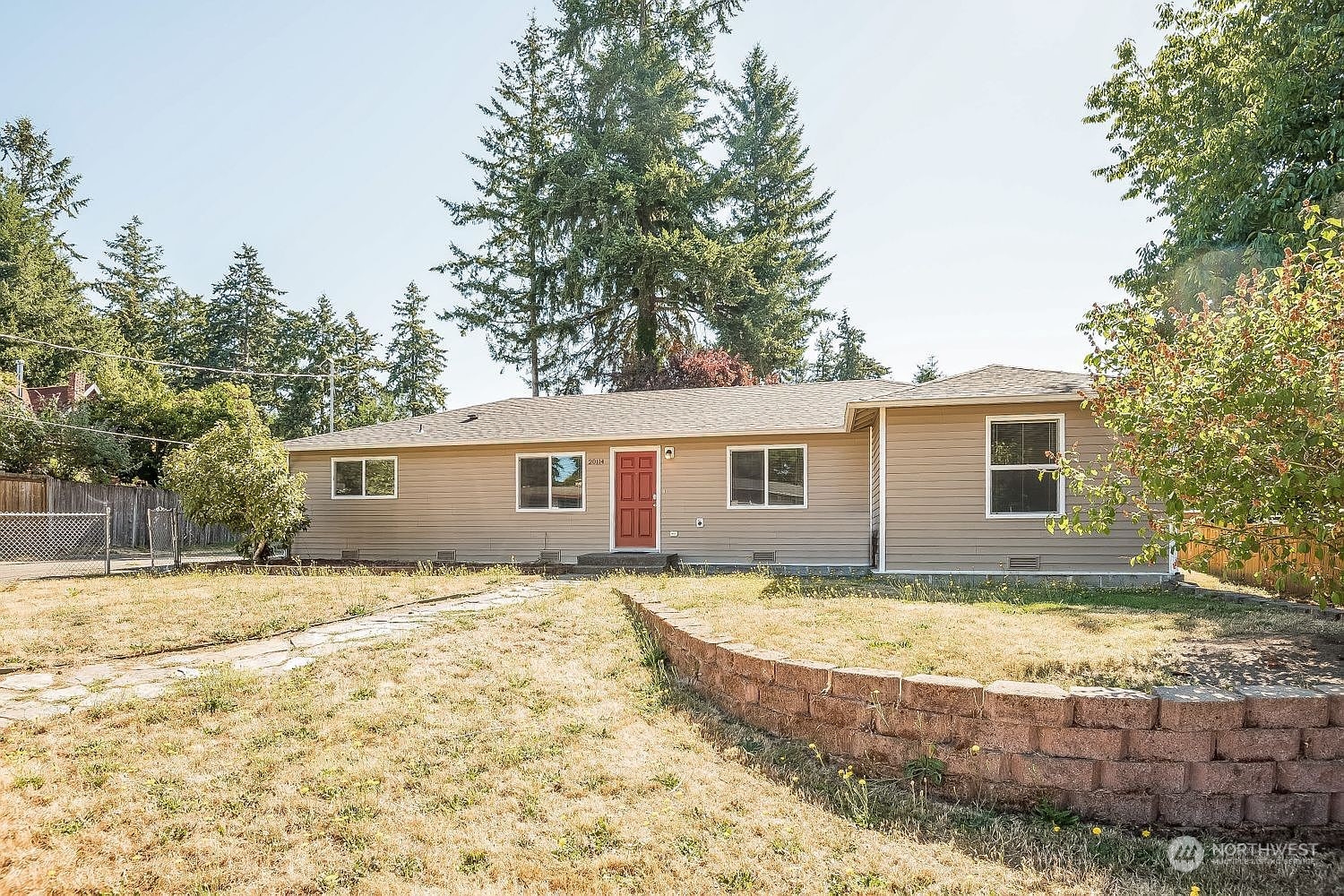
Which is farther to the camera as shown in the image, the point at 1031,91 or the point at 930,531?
the point at 1031,91

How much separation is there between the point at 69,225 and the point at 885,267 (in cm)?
3546

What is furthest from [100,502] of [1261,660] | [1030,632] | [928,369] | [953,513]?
[928,369]

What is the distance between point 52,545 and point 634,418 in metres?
13.7

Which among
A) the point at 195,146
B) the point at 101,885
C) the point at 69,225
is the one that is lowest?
the point at 101,885

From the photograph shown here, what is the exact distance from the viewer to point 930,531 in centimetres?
1034

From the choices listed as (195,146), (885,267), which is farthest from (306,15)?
(885,267)

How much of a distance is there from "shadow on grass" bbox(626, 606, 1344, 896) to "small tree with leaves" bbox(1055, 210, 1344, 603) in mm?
1661

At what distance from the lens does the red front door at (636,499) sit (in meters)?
12.7

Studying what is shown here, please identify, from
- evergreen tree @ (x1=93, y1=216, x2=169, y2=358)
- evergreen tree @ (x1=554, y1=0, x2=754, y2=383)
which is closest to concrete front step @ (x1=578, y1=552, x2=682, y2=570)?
evergreen tree @ (x1=554, y1=0, x2=754, y2=383)

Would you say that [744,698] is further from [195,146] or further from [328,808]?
[195,146]

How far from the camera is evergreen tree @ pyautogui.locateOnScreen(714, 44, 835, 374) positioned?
2505cm

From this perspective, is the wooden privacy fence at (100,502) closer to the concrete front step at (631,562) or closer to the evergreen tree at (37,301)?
the concrete front step at (631,562)

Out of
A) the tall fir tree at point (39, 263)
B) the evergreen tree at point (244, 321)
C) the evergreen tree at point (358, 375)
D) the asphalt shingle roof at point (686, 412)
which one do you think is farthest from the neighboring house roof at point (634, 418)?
the evergreen tree at point (244, 321)

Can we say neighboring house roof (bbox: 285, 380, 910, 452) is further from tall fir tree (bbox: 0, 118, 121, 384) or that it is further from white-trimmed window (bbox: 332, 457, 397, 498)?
tall fir tree (bbox: 0, 118, 121, 384)
